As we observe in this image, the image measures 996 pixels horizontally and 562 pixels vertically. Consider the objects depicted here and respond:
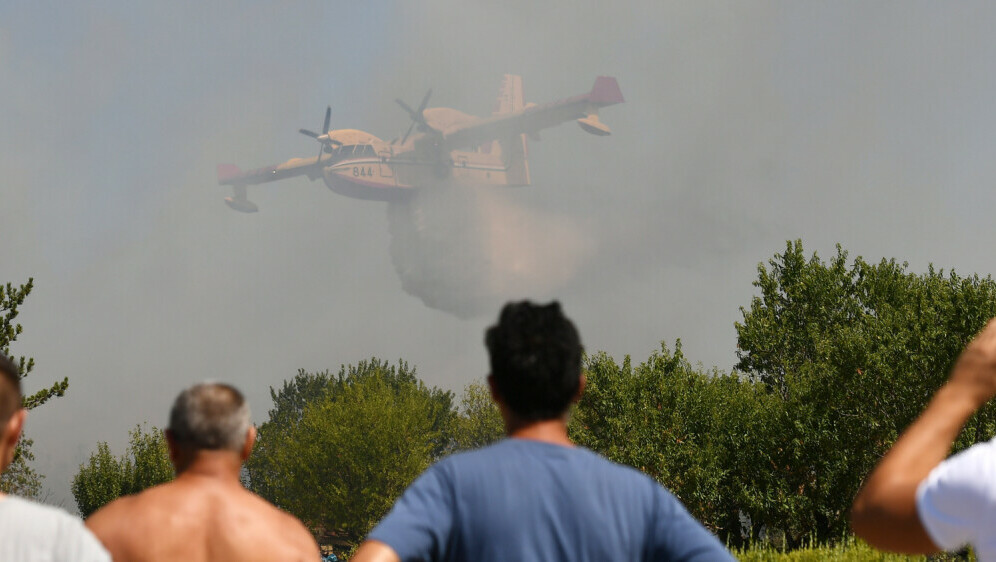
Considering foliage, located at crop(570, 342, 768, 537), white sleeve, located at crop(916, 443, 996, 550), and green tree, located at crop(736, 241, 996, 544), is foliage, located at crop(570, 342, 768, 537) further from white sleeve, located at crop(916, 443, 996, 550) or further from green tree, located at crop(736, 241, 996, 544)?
white sleeve, located at crop(916, 443, 996, 550)

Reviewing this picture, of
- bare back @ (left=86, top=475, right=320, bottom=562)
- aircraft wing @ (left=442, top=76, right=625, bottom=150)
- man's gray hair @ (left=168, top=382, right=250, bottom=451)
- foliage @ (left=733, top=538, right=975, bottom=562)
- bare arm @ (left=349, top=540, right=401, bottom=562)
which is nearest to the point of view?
bare arm @ (left=349, top=540, right=401, bottom=562)

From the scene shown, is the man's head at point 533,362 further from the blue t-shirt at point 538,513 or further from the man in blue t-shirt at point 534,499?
the blue t-shirt at point 538,513

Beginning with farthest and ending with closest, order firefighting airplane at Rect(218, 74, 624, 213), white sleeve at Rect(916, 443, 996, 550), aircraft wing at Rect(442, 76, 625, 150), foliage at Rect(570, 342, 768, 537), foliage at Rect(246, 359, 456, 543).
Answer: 1. firefighting airplane at Rect(218, 74, 624, 213)
2. aircraft wing at Rect(442, 76, 625, 150)
3. foliage at Rect(246, 359, 456, 543)
4. foliage at Rect(570, 342, 768, 537)
5. white sleeve at Rect(916, 443, 996, 550)

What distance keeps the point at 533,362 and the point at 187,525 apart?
1.66m

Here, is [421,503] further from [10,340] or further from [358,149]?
[358,149]

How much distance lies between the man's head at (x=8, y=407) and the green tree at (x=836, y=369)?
96.8 feet

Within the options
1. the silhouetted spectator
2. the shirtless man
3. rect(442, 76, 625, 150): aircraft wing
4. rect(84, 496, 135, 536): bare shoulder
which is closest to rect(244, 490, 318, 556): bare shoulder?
the shirtless man

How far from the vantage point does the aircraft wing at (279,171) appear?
Result: 14475 centimetres

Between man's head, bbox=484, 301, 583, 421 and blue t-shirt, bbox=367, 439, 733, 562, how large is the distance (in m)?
0.12

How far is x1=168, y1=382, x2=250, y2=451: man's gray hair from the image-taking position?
10.7 feet

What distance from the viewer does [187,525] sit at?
341 cm

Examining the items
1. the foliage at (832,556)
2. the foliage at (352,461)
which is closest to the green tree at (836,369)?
the foliage at (832,556)

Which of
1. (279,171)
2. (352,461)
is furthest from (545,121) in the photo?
(352,461)

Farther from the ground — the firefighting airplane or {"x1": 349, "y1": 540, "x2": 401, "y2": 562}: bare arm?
the firefighting airplane
